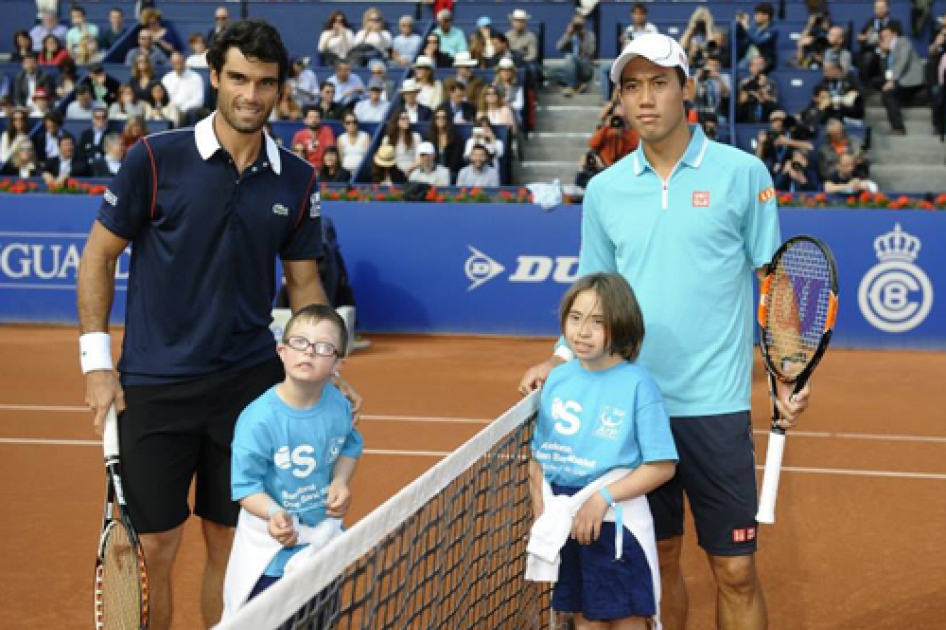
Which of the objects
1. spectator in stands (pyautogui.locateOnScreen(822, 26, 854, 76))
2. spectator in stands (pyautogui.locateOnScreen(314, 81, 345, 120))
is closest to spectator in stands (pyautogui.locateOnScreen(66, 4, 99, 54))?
spectator in stands (pyautogui.locateOnScreen(314, 81, 345, 120))

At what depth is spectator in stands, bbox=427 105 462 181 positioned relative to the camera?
51.5ft

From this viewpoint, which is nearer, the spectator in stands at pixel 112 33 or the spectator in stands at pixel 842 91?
the spectator in stands at pixel 842 91

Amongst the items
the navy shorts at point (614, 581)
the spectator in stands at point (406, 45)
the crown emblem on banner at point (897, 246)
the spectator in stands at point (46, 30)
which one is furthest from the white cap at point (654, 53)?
the spectator in stands at point (46, 30)

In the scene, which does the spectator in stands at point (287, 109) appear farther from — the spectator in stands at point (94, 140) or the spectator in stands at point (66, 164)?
the spectator in stands at point (66, 164)

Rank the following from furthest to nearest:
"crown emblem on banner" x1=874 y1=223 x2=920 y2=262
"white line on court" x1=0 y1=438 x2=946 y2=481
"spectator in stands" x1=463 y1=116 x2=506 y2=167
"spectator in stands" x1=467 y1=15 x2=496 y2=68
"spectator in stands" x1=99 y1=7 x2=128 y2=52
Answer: "spectator in stands" x1=99 y1=7 x2=128 y2=52 → "spectator in stands" x1=467 y1=15 x2=496 y2=68 → "spectator in stands" x1=463 y1=116 x2=506 y2=167 → "crown emblem on banner" x1=874 y1=223 x2=920 y2=262 → "white line on court" x1=0 y1=438 x2=946 y2=481

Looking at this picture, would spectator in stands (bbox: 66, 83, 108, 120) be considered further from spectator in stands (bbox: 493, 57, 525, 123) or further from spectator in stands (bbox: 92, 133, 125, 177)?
spectator in stands (bbox: 493, 57, 525, 123)

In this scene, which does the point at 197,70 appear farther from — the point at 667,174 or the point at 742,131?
the point at 667,174

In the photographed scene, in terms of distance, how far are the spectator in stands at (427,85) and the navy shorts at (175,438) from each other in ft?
43.8

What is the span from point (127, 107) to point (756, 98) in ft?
26.7

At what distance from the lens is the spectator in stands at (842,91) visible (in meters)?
16.7

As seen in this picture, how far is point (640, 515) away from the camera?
3.95 meters

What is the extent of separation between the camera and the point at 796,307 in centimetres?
429

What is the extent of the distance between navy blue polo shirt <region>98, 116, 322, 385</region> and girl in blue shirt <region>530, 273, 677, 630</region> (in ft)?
3.19

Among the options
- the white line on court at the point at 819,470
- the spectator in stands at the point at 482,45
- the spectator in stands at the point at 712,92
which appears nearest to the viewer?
the white line on court at the point at 819,470
